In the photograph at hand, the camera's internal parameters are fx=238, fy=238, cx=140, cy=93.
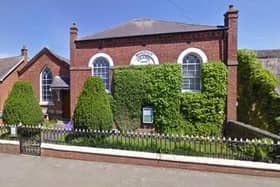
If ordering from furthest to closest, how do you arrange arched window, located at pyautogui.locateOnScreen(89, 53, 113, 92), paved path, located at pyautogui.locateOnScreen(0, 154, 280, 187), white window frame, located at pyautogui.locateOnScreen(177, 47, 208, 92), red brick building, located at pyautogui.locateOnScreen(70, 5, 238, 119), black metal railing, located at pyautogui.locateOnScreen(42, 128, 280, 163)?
arched window, located at pyautogui.locateOnScreen(89, 53, 113, 92) → white window frame, located at pyautogui.locateOnScreen(177, 47, 208, 92) → red brick building, located at pyautogui.locateOnScreen(70, 5, 238, 119) → black metal railing, located at pyautogui.locateOnScreen(42, 128, 280, 163) → paved path, located at pyautogui.locateOnScreen(0, 154, 280, 187)

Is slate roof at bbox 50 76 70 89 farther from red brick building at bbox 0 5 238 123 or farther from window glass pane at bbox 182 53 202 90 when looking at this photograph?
window glass pane at bbox 182 53 202 90

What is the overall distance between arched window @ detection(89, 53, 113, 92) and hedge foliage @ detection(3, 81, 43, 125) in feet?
17.0

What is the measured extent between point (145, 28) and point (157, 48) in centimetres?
200

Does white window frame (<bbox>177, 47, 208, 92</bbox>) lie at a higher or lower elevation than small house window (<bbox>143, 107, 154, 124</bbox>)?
higher

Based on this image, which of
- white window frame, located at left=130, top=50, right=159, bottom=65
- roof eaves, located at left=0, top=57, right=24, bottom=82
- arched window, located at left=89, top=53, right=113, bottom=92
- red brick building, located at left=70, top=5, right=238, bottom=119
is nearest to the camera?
red brick building, located at left=70, top=5, right=238, bottom=119

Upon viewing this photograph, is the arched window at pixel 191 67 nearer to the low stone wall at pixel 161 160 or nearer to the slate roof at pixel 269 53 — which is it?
the low stone wall at pixel 161 160

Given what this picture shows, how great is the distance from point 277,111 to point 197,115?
476 cm

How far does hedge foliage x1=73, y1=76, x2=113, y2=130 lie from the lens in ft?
32.8

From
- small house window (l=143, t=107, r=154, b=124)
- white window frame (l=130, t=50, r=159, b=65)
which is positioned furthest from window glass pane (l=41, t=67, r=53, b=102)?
small house window (l=143, t=107, r=154, b=124)

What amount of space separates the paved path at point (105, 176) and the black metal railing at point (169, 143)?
2.00ft

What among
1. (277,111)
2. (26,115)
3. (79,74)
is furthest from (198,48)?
(26,115)

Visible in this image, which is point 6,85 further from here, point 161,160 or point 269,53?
point 269,53

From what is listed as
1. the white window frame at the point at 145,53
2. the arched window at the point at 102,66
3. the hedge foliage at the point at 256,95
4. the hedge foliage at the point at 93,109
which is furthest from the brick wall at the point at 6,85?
the hedge foliage at the point at 256,95

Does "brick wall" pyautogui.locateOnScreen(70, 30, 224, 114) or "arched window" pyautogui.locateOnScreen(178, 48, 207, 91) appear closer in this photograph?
"brick wall" pyautogui.locateOnScreen(70, 30, 224, 114)
